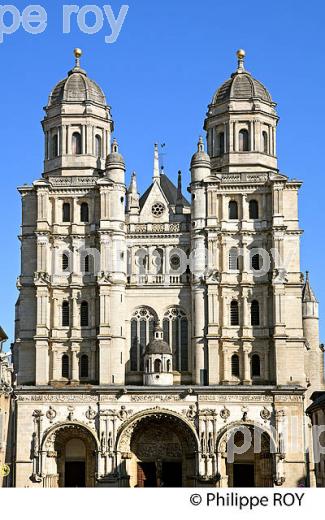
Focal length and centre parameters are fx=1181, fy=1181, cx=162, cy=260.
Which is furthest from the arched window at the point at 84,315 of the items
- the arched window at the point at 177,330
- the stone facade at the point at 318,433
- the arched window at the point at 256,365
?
the stone facade at the point at 318,433

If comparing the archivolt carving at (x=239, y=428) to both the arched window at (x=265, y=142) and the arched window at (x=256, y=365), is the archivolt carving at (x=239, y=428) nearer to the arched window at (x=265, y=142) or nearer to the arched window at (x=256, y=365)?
the arched window at (x=256, y=365)

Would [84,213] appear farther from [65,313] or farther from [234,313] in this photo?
[234,313]

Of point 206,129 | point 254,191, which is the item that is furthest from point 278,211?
point 206,129

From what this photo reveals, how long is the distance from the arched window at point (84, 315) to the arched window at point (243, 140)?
1399 centimetres

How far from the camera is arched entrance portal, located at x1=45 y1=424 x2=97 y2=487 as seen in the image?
227ft

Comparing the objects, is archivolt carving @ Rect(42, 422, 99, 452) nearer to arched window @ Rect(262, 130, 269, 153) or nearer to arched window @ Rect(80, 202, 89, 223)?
arched window @ Rect(80, 202, 89, 223)

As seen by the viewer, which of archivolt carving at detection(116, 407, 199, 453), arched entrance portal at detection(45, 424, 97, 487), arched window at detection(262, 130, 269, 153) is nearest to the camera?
archivolt carving at detection(116, 407, 199, 453)

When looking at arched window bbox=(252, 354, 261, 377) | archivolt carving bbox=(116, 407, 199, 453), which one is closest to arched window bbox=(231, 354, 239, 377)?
arched window bbox=(252, 354, 261, 377)

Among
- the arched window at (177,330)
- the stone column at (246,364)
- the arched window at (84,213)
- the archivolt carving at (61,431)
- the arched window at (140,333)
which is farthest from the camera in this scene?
the arched window at (84,213)

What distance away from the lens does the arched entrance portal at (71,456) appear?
227ft

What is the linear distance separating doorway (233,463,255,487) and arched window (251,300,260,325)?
8.67 metres

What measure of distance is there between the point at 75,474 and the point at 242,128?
23.9 metres

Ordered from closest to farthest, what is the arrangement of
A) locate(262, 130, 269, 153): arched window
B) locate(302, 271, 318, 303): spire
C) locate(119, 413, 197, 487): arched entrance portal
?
locate(119, 413, 197, 487): arched entrance portal < locate(262, 130, 269, 153): arched window < locate(302, 271, 318, 303): spire

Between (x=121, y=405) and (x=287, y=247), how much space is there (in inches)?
550
